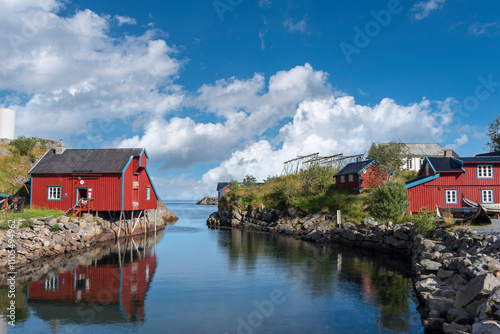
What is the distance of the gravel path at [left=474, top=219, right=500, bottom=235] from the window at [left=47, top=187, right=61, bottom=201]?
3793 cm

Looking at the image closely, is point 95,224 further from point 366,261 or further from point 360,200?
point 360,200

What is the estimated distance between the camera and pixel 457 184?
37219 mm

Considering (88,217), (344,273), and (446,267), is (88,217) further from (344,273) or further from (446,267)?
(446,267)

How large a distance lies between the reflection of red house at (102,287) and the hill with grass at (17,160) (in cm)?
2261

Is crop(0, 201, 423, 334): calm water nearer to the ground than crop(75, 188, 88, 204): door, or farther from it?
nearer to the ground

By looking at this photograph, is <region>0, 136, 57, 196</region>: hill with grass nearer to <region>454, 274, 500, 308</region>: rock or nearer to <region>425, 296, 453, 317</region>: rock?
<region>425, 296, 453, 317</region>: rock

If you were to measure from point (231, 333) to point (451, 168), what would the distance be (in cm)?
3319

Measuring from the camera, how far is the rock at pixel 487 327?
9755 millimetres

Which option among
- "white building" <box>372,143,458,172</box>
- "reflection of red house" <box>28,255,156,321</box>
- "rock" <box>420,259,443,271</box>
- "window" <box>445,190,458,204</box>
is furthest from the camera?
"white building" <box>372,143,458,172</box>

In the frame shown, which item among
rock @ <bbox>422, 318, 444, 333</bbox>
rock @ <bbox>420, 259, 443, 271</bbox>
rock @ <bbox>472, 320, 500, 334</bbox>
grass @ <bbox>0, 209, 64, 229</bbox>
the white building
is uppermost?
the white building

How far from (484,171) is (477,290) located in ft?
97.7

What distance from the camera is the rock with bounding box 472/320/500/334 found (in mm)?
9755

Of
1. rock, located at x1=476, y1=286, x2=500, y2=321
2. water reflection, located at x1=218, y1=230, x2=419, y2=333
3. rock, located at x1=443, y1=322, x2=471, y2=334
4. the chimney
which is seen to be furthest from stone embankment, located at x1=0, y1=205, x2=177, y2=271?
rock, located at x1=476, y1=286, x2=500, y2=321

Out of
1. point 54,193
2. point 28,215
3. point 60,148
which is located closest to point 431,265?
point 28,215
